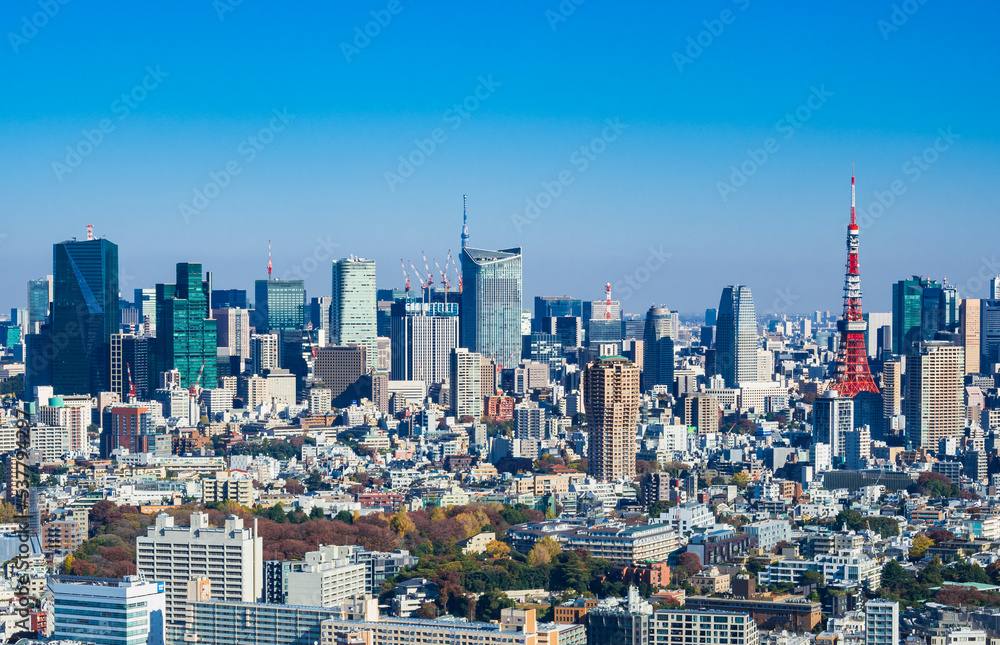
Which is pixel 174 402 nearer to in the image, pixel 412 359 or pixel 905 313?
pixel 412 359

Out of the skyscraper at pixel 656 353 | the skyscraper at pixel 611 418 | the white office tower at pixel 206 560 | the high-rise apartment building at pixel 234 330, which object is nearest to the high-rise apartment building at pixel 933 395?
the skyscraper at pixel 611 418

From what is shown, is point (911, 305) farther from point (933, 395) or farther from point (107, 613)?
point (107, 613)

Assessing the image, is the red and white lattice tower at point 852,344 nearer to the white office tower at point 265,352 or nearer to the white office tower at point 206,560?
the white office tower at point 265,352

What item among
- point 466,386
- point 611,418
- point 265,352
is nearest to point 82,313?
point 265,352

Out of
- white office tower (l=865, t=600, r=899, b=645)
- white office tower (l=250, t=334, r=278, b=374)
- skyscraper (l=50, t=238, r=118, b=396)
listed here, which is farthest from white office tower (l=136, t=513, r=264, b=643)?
white office tower (l=250, t=334, r=278, b=374)

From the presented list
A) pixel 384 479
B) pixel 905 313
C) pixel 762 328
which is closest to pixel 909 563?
pixel 384 479

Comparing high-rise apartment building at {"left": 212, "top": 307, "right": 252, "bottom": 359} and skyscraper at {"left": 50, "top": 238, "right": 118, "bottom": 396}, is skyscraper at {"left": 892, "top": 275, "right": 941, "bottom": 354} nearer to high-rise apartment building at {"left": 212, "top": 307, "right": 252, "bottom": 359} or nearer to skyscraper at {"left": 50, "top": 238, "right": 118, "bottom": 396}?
high-rise apartment building at {"left": 212, "top": 307, "right": 252, "bottom": 359}
